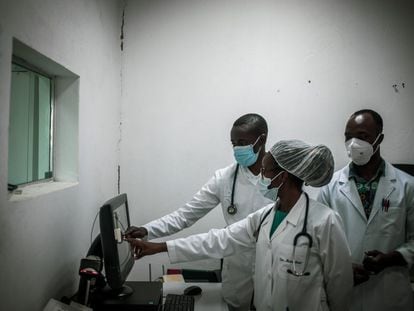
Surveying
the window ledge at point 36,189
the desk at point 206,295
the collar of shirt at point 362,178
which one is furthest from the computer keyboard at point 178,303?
the collar of shirt at point 362,178

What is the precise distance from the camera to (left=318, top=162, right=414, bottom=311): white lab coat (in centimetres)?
165

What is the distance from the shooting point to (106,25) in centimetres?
213

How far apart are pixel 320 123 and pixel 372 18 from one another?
0.88 meters

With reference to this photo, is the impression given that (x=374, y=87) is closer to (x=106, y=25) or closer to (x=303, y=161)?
(x=303, y=161)

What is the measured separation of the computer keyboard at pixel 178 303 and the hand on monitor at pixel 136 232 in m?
0.33

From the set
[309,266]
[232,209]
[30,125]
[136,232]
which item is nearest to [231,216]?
[232,209]

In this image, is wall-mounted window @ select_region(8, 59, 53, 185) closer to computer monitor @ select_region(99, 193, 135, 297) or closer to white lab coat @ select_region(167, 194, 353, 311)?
computer monitor @ select_region(99, 193, 135, 297)

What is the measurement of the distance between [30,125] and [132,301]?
0.93 meters

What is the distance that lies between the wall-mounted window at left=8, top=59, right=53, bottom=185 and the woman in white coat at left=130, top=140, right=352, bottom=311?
3.54 feet

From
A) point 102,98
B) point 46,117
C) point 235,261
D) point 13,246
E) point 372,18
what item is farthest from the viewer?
point 372,18

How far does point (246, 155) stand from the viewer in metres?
1.88

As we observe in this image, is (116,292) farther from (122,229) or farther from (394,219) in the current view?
(394,219)

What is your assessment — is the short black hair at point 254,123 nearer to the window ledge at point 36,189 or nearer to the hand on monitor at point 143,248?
the hand on monitor at point 143,248

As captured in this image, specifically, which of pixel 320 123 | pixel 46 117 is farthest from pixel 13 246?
pixel 320 123
